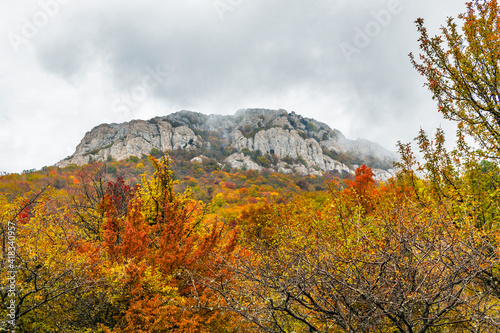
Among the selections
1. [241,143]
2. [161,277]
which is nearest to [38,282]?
[161,277]

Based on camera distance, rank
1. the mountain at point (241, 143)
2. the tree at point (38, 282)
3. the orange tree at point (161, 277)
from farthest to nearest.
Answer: the mountain at point (241, 143) < the orange tree at point (161, 277) < the tree at point (38, 282)

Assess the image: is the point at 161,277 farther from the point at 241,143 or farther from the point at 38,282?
the point at 241,143

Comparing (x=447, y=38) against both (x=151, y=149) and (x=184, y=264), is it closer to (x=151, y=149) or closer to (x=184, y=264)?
(x=184, y=264)

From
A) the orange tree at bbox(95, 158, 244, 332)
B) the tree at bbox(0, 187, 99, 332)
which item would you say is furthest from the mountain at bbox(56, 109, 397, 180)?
the tree at bbox(0, 187, 99, 332)

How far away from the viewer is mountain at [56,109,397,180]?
11456 cm

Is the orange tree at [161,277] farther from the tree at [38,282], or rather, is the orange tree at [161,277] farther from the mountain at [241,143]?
the mountain at [241,143]

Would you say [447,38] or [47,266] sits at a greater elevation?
[447,38]

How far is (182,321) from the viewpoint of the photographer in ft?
19.3

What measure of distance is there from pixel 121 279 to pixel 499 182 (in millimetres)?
9419

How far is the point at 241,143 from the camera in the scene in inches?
5453

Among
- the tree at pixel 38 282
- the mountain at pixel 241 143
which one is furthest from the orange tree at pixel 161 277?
the mountain at pixel 241 143

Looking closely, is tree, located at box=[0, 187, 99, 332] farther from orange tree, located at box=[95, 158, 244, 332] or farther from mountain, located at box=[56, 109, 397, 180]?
mountain, located at box=[56, 109, 397, 180]

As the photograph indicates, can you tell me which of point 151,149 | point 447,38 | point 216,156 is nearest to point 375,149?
point 216,156

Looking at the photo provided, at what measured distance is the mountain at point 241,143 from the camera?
11456 cm
